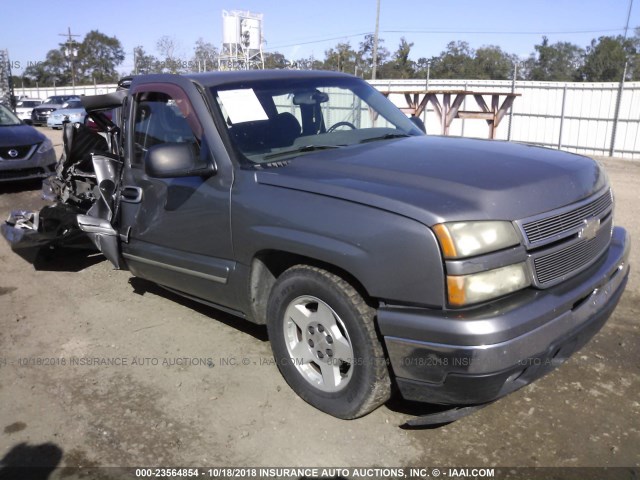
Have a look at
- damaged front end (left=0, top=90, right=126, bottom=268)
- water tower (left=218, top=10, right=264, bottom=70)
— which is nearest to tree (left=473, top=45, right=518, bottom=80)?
water tower (left=218, top=10, right=264, bottom=70)

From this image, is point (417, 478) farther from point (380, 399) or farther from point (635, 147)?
point (635, 147)

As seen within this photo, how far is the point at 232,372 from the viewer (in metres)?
3.76

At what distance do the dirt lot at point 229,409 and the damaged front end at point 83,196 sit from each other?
0.87 metres

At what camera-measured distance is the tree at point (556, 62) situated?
45719 millimetres

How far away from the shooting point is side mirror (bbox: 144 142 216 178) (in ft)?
10.7

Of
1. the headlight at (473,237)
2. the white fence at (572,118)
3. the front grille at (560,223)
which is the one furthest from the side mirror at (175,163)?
the white fence at (572,118)

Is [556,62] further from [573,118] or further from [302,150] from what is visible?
[302,150]

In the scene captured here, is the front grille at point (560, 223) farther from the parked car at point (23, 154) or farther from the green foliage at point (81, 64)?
the green foliage at point (81, 64)

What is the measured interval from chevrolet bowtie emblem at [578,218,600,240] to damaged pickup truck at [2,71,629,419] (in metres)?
0.02

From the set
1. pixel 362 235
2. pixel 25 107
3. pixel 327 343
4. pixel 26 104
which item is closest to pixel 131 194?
pixel 327 343

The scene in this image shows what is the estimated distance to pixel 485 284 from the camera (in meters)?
2.47

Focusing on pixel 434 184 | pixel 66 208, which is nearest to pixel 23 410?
pixel 434 184

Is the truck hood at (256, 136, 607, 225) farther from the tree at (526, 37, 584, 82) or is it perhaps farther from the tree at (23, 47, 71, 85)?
the tree at (23, 47, 71, 85)

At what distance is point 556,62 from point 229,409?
51.9m
